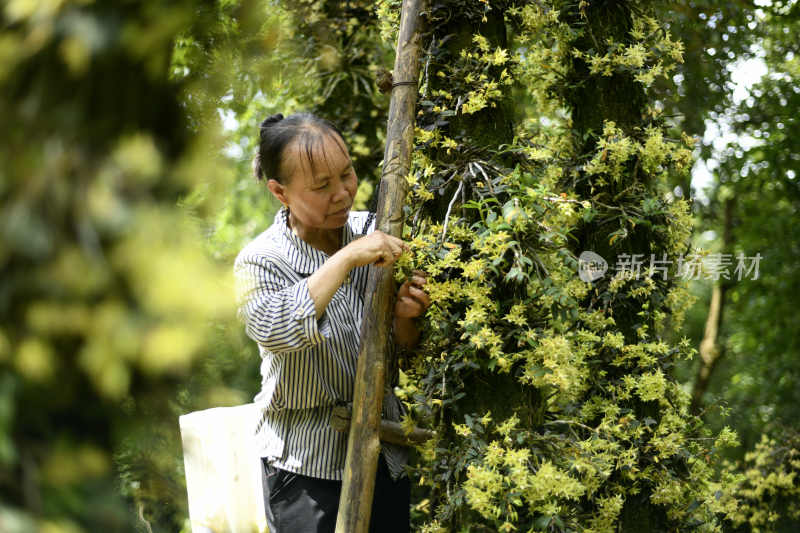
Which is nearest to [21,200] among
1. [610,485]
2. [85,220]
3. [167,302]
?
[85,220]

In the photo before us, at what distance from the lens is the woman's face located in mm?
2158

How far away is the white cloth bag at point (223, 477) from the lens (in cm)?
284

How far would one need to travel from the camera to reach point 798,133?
534 cm

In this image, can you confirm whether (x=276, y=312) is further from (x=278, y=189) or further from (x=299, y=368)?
(x=278, y=189)

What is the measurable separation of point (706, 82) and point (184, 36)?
490 cm

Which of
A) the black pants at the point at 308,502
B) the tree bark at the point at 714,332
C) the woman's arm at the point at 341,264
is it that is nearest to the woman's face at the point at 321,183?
the woman's arm at the point at 341,264

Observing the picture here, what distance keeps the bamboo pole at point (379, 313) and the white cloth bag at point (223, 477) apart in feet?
2.91

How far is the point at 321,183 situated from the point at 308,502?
0.90 m

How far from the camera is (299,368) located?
2127 millimetres

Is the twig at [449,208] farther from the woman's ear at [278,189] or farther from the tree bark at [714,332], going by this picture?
the tree bark at [714,332]

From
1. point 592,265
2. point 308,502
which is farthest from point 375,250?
point 592,265

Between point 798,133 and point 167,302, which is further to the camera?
point 798,133

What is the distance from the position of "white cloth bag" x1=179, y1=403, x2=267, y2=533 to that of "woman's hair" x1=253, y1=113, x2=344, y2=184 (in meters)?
1.02

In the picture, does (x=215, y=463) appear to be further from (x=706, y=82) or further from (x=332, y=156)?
(x=706, y=82)
